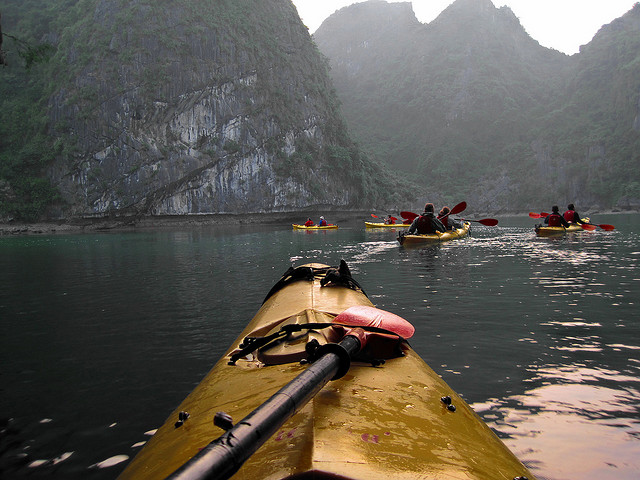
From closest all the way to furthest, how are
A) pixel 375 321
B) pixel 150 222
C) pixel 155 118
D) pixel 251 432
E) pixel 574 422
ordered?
1. pixel 251 432
2. pixel 375 321
3. pixel 574 422
4. pixel 150 222
5. pixel 155 118

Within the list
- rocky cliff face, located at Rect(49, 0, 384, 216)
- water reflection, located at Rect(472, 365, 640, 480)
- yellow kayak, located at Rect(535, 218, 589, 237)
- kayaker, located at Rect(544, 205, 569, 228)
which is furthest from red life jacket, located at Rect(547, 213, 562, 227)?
rocky cliff face, located at Rect(49, 0, 384, 216)

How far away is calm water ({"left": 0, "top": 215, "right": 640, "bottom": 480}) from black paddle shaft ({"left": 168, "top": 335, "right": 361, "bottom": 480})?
67.6 inches

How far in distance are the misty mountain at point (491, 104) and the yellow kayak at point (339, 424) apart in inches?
2950

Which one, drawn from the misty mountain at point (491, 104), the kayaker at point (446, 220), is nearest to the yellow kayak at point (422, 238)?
the kayaker at point (446, 220)

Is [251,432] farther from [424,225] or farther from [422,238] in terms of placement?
[424,225]

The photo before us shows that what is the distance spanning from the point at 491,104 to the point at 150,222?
8444cm

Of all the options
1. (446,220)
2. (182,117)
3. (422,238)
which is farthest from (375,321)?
(182,117)

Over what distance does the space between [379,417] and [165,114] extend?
5555 centimetres

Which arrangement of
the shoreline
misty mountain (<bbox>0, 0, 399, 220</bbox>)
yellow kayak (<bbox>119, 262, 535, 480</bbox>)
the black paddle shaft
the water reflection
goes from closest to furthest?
the black paddle shaft < yellow kayak (<bbox>119, 262, 535, 480</bbox>) < the water reflection < the shoreline < misty mountain (<bbox>0, 0, 399, 220</bbox>)

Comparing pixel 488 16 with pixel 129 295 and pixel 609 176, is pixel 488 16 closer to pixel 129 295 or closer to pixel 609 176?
pixel 609 176

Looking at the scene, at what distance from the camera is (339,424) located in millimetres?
1521

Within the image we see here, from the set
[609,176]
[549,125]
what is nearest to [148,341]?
[609,176]

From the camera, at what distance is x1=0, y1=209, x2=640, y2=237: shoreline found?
43.5 metres

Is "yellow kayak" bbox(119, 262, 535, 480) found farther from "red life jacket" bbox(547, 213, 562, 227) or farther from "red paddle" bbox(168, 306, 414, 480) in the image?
"red life jacket" bbox(547, 213, 562, 227)
